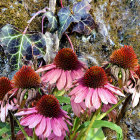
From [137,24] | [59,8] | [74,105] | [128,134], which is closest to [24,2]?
[59,8]

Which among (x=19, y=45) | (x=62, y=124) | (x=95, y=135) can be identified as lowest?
(x=95, y=135)

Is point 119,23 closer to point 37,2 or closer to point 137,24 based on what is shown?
point 137,24

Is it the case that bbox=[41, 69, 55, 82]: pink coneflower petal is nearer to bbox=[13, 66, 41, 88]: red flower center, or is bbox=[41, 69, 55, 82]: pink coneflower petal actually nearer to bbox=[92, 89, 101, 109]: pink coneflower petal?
bbox=[13, 66, 41, 88]: red flower center

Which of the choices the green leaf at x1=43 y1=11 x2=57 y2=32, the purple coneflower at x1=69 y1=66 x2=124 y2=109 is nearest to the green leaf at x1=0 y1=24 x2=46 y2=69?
the green leaf at x1=43 y1=11 x2=57 y2=32

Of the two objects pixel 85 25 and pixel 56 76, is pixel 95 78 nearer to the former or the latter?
pixel 56 76

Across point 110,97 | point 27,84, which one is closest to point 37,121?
point 27,84

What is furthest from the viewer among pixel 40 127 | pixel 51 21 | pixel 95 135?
pixel 51 21
